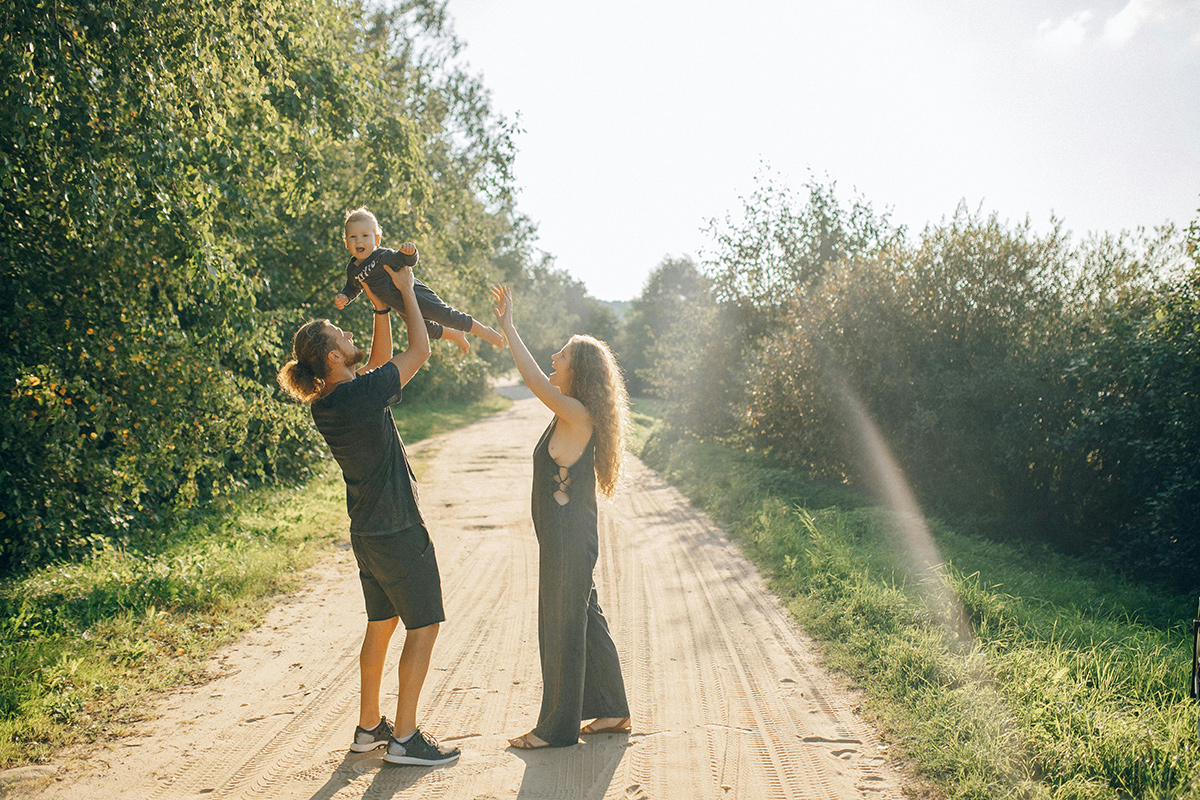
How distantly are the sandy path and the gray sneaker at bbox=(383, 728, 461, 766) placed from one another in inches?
2.1

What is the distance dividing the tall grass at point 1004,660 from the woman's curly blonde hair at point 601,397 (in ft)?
7.11

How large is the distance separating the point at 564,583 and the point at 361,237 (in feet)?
7.09

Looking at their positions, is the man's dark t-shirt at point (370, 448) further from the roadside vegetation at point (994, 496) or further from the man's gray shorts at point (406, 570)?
the roadside vegetation at point (994, 496)

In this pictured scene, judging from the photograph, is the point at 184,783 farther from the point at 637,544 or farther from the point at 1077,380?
the point at 1077,380

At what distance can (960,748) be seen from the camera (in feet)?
12.5

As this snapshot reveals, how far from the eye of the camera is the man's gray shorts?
371 centimetres

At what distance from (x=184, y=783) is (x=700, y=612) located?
159 inches

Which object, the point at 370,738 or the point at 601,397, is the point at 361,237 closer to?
the point at 601,397

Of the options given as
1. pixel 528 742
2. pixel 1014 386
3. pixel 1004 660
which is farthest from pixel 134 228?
pixel 1014 386

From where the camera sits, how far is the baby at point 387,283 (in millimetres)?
3926

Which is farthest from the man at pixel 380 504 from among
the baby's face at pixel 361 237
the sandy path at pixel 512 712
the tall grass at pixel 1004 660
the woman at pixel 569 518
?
the tall grass at pixel 1004 660

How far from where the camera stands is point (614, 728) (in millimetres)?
4137

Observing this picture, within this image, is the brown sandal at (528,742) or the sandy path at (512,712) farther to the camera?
the brown sandal at (528,742)

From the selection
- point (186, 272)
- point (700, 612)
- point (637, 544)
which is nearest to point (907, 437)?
point (637, 544)
